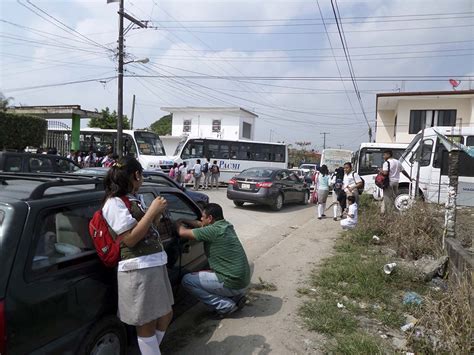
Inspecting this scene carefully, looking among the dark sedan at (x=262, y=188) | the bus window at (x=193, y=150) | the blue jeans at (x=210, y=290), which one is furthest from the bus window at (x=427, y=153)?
the bus window at (x=193, y=150)

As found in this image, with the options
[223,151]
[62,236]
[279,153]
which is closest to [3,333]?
[62,236]

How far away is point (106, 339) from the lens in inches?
116

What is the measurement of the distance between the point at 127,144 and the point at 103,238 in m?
20.8

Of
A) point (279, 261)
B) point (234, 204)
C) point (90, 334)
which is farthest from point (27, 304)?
point (234, 204)

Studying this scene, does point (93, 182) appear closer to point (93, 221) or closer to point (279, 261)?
point (93, 221)

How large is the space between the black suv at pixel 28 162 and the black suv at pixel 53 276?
6974 mm

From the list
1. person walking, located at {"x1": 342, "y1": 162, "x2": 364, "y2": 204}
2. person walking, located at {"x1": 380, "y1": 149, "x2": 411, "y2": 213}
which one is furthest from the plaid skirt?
person walking, located at {"x1": 380, "y1": 149, "x2": 411, "y2": 213}

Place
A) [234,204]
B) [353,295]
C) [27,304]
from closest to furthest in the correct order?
[27,304]
[353,295]
[234,204]

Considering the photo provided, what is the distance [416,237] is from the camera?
6766 mm

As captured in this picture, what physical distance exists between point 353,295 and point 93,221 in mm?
3511

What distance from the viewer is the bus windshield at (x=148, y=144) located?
2270 cm

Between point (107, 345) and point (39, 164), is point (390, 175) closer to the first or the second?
point (107, 345)

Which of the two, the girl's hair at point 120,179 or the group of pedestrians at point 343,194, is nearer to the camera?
the girl's hair at point 120,179

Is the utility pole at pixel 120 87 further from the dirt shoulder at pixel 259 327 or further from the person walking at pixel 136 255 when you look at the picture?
the person walking at pixel 136 255
